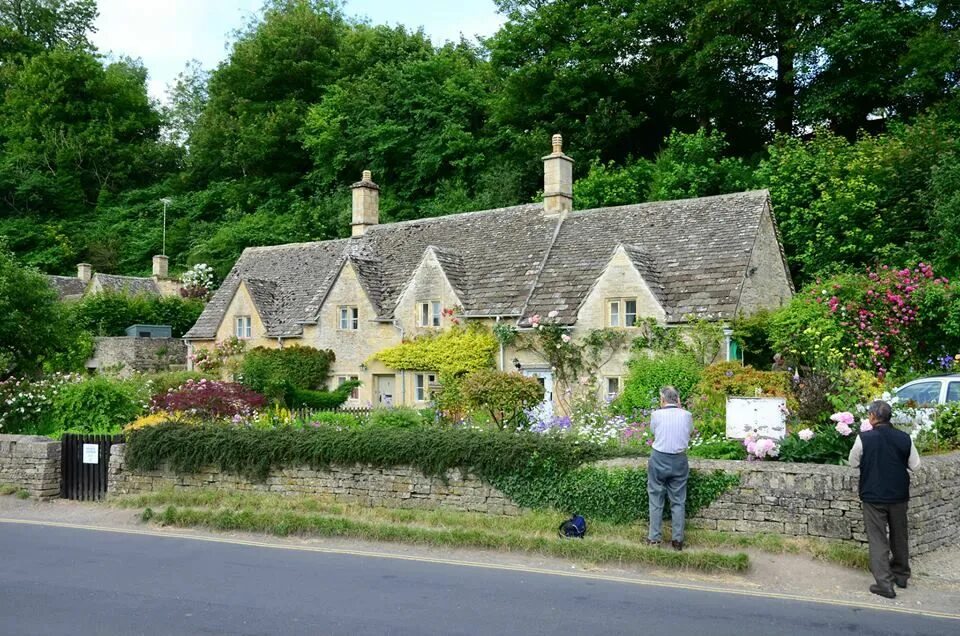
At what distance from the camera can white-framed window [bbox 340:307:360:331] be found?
105 ft

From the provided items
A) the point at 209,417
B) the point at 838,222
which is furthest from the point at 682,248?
the point at 209,417

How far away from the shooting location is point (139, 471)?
1633cm

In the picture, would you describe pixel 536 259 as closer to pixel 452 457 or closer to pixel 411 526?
pixel 452 457

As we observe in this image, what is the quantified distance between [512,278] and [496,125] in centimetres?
2056

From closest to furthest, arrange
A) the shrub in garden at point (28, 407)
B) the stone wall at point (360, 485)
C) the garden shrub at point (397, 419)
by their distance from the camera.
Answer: the stone wall at point (360, 485) < the garden shrub at point (397, 419) < the shrub in garden at point (28, 407)

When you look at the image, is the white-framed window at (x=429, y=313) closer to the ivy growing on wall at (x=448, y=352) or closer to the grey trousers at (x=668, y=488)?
the ivy growing on wall at (x=448, y=352)

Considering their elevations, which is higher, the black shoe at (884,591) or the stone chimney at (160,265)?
the stone chimney at (160,265)

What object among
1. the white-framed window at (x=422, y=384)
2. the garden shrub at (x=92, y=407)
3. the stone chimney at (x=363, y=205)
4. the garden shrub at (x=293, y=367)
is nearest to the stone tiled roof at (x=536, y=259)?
the stone chimney at (x=363, y=205)

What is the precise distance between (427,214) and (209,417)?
96.4 feet

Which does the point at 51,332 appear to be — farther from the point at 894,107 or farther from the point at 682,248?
the point at 894,107

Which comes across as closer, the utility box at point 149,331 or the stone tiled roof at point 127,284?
the utility box at point 149,331

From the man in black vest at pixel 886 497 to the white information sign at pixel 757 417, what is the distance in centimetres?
263

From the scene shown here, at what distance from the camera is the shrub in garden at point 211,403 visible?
1984 cm

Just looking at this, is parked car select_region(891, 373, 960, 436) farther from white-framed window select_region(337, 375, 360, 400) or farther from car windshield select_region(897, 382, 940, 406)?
white-framed window select_region(337, 375, 360, 400)
